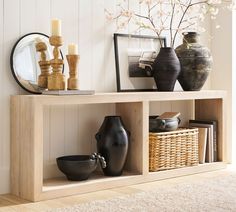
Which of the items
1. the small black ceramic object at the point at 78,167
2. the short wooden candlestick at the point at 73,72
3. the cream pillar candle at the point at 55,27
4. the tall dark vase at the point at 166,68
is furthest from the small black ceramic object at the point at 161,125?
the cream pillar candle at the point at 55,27

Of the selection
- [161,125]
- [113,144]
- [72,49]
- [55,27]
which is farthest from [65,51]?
[161,125]

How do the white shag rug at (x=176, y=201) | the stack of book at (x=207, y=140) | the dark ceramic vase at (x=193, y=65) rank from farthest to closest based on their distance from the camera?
the stack of book at (x=207, y=140) < the dark ceramic vase at (x=193, y=65) < the white shag rug at (x=176, y=201)

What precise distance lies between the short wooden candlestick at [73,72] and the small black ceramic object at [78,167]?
1.40 ft

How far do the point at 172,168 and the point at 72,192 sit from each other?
0.82m

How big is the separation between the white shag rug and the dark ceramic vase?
0.80 meters

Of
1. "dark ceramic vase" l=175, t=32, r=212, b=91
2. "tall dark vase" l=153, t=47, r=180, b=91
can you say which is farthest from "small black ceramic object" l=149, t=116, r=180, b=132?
"dark ceramic vase" l=175, t=32, r=212, b=91

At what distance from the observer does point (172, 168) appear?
3314mm

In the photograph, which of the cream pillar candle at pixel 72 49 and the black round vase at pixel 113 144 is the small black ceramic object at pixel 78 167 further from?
the cream pillar candle at pixel 72 49

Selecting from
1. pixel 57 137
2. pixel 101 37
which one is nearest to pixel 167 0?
pixel 101 37

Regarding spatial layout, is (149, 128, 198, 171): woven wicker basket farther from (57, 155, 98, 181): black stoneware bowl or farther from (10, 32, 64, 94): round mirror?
(10, 32, 64, 94): round mirror

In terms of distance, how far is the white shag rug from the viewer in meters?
2.42

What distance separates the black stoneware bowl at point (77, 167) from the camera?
2850 millimetres

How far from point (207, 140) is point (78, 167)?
116cm

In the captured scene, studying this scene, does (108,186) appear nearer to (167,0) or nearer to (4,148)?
(4,148)
